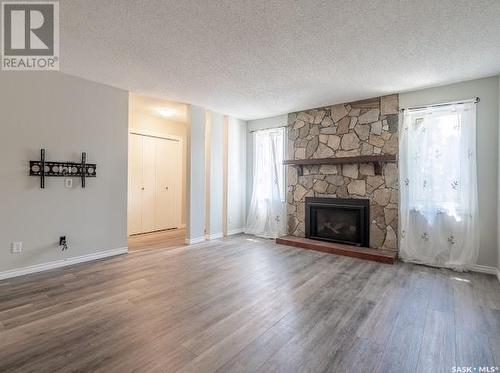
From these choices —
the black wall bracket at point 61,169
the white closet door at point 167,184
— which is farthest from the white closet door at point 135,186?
the black wall bracket at point 61,169

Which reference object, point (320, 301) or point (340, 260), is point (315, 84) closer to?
point (340, 260)

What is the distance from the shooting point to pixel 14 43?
99.4 inches

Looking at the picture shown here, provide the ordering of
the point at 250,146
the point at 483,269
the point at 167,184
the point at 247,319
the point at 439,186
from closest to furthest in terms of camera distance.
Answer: the point at 247,319 < the point at 483,269 < the point at 439,186 < the point at 250,146 < the point at 167,184

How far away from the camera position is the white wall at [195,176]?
4719mm

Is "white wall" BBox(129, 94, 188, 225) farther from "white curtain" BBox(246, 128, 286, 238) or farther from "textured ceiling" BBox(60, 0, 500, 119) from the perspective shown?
"white curtain" BBox(246, 128, 286, 238)

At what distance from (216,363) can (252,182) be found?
4399mm

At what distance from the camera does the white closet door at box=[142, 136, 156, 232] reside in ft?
18.7

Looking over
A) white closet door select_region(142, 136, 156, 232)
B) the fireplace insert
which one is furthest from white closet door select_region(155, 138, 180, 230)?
the fireplace insert

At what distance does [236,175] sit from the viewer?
573 cm

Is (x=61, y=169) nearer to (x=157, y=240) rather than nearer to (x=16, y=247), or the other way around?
(x=16, y=247)

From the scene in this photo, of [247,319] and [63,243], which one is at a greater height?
[63,243]

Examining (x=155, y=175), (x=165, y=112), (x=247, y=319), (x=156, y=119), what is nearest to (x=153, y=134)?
(x=156, y=119)

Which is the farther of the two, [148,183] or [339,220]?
[148,183]

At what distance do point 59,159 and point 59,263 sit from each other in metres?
1.36
